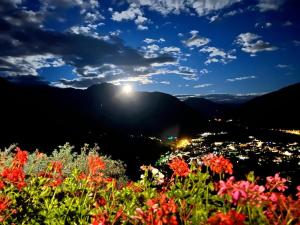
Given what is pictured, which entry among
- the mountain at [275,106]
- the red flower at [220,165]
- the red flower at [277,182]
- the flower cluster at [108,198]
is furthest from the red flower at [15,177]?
the mountain at [275,106]

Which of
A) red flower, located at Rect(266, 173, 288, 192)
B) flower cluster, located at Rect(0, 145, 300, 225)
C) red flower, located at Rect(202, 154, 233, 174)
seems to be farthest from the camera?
red flower, located at Rect(202, 154, 233, 174)

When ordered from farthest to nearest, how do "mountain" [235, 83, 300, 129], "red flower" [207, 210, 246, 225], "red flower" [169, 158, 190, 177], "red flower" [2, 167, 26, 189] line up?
"mountain" [235, 83, 300, 129] < "red flower" [169, 158, 190, 177] < "red flower" [2, 167, 26, 189] < "red flower" [207, 210, 246, 225]

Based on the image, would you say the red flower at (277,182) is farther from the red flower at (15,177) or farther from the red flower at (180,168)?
the red flower at (15,177)

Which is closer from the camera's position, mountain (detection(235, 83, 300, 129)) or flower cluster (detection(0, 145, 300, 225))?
flower cluster (detection(0, 145, 300, 225))

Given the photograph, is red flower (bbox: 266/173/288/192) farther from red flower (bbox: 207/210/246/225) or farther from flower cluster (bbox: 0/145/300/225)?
red flower (bbox: 207/210/246/225)

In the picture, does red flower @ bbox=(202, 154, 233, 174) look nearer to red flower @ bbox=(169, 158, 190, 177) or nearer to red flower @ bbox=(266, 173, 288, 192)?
red flower @ bbox=(169, 158, 190, 177)

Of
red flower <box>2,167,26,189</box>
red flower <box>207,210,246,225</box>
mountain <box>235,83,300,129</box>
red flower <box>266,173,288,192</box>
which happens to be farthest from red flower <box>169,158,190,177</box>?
mountain <box>235,83,300,129</box>

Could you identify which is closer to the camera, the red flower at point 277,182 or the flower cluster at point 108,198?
the red flower at point 277,182

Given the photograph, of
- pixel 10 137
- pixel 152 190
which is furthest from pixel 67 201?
pixel 10 137

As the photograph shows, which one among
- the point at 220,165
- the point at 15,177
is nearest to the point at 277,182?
the point at 220,165

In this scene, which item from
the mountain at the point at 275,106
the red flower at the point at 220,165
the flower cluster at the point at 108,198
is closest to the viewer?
the flower cluster at the point at 108,198

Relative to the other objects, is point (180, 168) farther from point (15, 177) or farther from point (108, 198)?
point (15, 177)

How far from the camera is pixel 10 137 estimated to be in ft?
142

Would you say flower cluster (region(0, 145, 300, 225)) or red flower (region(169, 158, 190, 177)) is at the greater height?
red flower (region(169, 158, 190, 177))
